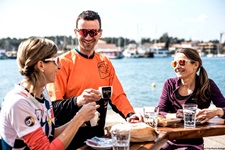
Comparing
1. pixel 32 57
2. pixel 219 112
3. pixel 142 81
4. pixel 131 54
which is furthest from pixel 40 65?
pixel 131 54

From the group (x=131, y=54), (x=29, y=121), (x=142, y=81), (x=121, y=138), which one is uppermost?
(x=29, y=121)

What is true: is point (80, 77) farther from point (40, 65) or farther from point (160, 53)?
point (160, 53)

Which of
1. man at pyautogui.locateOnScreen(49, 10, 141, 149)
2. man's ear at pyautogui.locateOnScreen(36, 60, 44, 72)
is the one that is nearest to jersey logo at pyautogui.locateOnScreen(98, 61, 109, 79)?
man at pyautogui.locateOnScreen(49, 10, 141, 149)

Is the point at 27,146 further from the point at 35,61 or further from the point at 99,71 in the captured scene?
the point at 99,71

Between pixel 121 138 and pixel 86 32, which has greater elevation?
pixel 86 32

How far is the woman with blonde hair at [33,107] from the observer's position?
1.98 meters

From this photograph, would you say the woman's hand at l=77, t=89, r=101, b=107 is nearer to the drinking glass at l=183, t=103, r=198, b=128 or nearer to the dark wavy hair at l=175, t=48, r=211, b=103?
the drinking glass at l=183, t=103, r=198, b=128

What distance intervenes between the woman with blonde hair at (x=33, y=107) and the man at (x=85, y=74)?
0.57m

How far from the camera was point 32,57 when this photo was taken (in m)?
2.10

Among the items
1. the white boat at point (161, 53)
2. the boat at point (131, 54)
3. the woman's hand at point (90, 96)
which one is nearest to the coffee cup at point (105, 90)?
the woman's hand at point (90, 96)

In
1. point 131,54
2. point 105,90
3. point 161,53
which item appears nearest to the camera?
point 105,90

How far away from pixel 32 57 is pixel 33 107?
0.98ft

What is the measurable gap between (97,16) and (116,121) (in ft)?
11.5

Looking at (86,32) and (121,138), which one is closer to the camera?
(121,138)
